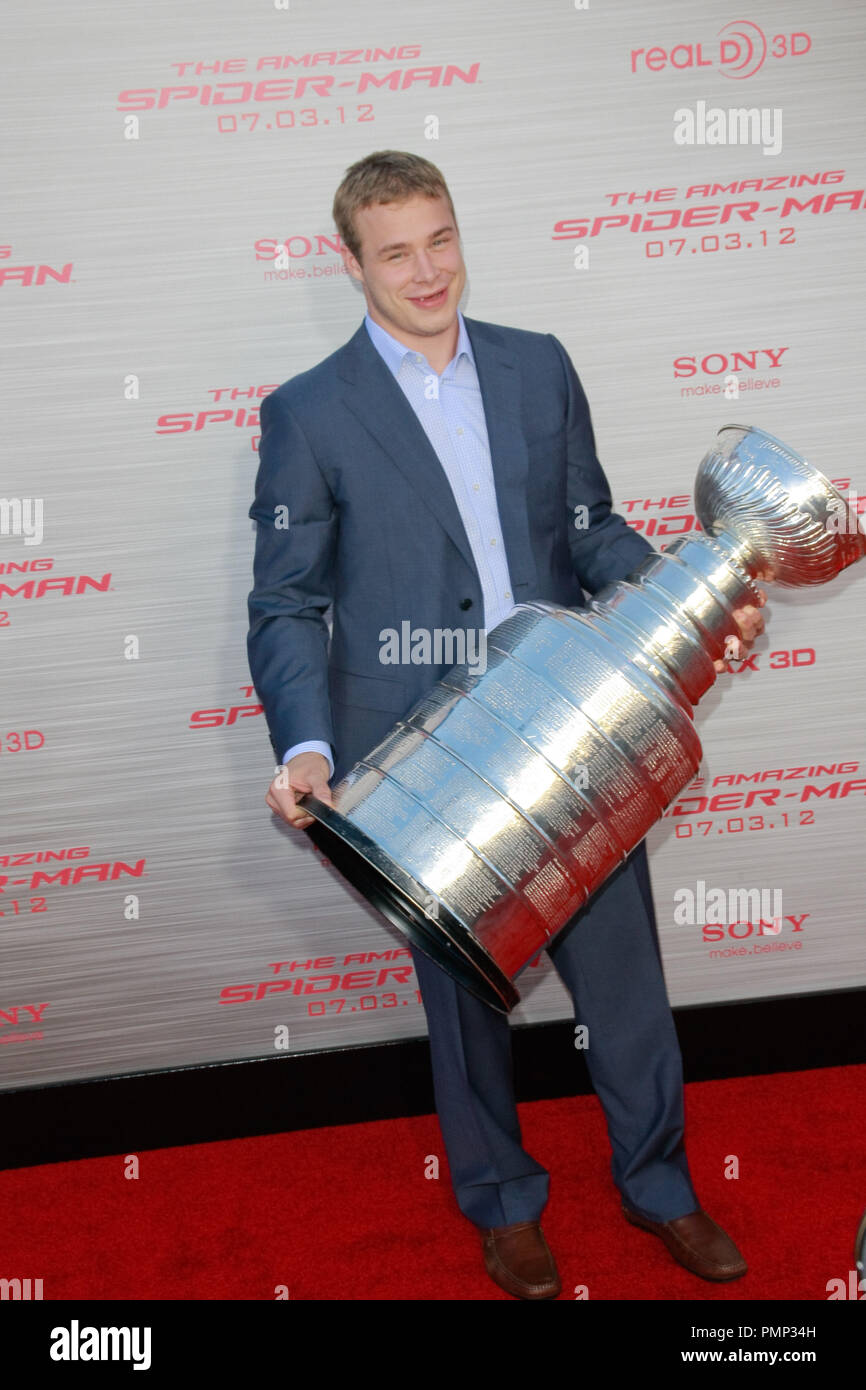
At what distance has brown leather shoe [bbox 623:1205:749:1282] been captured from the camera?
2188mm

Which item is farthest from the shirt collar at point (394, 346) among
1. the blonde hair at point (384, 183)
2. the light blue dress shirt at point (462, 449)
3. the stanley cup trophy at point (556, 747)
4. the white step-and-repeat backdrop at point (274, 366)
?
the stanley cup trophy at point (556, 747)

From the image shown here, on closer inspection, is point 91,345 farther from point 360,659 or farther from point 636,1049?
point 636,1049

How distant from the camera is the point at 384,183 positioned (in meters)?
2.01

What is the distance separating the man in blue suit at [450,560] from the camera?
6.73ft

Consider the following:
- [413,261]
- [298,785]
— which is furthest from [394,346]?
[298,785]

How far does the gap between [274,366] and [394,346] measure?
1.55 feet

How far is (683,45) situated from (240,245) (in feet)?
3.06

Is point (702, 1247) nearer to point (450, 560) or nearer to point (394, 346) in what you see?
point (450, 560)

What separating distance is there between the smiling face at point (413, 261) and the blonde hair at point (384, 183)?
11mm

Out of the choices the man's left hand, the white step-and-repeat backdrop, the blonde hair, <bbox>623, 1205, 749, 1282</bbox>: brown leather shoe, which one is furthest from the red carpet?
the blonde hair

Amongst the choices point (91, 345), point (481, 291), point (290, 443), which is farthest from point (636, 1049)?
point (91, 345)

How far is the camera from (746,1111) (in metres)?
2.75

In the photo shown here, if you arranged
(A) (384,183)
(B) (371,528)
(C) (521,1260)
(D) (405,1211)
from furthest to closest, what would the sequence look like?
(D) (405,1211) < (C) (521,1260) < (B) (371,528) < (A) (384,183)

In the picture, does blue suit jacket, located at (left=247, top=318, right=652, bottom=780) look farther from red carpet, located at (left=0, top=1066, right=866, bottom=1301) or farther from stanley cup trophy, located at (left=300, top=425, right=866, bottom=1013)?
red carpet, located at (left=0, top=1066, right=866, bottom=1301)
